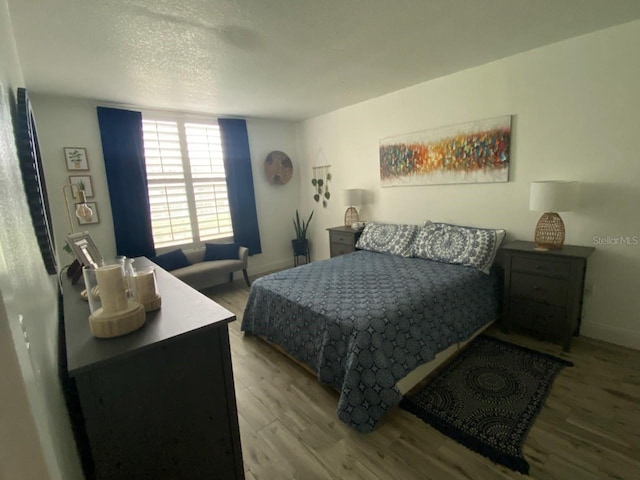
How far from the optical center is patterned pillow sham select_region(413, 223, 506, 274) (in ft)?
9.26

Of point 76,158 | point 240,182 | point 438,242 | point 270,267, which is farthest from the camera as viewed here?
point 270,267

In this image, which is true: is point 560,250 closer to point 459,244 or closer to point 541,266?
point 541,266

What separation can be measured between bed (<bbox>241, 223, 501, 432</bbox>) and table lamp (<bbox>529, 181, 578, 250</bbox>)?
0.51m

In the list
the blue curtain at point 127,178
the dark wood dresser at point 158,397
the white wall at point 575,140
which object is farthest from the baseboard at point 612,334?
the blue curtain at point 127,178

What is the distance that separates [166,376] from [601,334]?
130 inches

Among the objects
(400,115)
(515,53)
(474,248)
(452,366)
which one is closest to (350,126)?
(400,115)

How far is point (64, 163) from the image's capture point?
3.38 meters

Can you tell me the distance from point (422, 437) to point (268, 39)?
2740 mm

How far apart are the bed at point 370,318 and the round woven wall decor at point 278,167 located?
2392mm

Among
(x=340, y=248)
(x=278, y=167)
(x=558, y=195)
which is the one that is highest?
(x=278, y=167)

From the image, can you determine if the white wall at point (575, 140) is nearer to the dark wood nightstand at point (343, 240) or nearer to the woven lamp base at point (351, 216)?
the dark wood nightstand at point (343, 240)

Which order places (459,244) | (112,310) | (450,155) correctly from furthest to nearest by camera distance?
1. (450,155)
2. (459,244)
3. (112,310)

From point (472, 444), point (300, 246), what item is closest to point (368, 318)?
point (472, 444)

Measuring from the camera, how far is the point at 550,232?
2578mm
